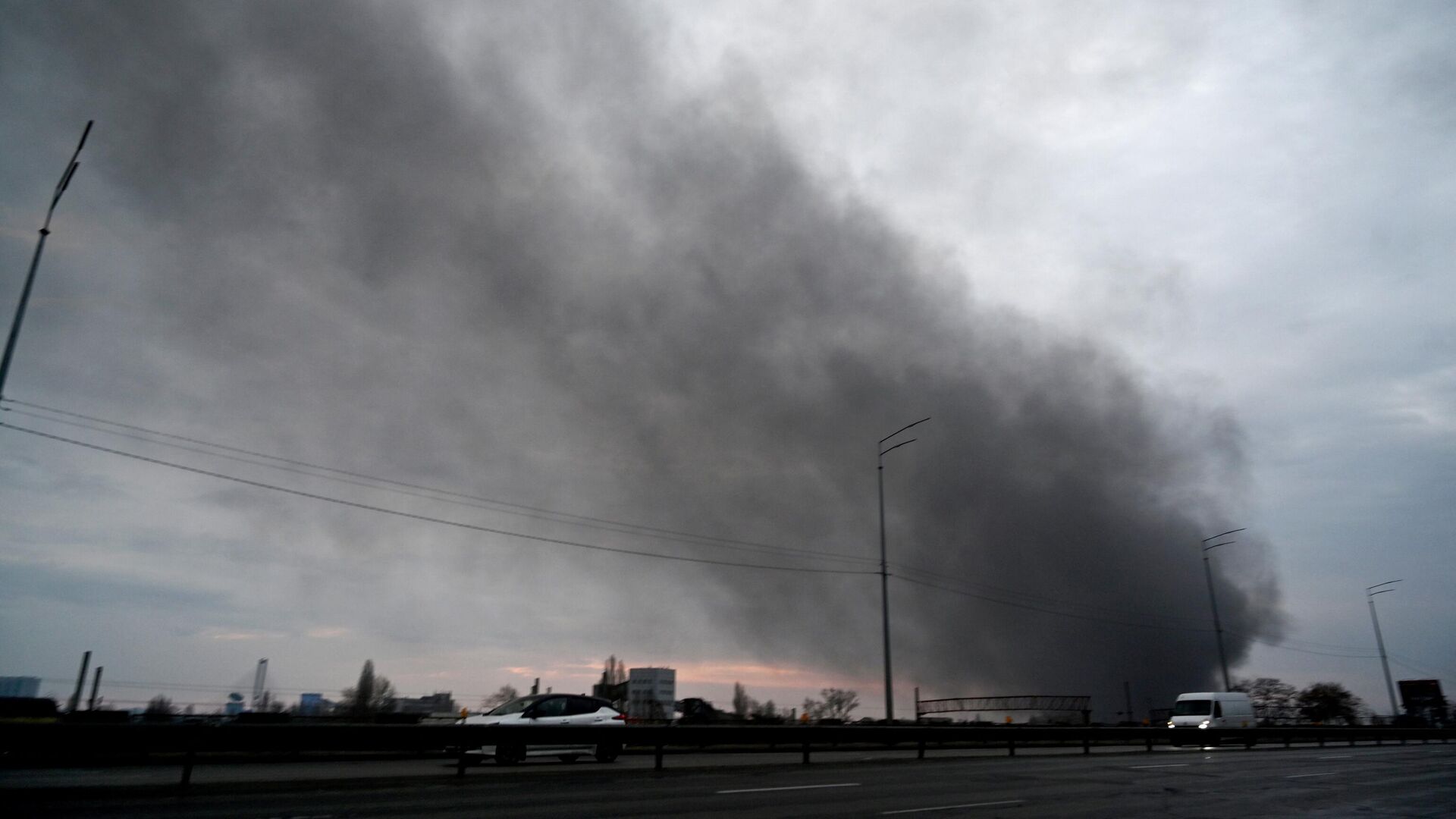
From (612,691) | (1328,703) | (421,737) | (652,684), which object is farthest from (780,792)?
(1328,703)

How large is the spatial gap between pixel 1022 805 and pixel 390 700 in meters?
54.8

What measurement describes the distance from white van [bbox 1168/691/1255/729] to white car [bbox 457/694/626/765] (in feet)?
104

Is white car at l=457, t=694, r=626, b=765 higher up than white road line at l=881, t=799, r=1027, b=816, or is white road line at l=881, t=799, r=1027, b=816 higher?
white car at l=457, t=694, r=626, b=765

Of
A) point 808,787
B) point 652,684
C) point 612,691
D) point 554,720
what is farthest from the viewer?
point 652,684

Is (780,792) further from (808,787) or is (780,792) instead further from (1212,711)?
(1212,711)

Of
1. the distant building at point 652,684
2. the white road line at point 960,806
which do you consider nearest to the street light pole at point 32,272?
the white road line at point 960,806

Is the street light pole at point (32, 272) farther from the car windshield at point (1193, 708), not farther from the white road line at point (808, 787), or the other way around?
the car windshield at point (1193, 708)

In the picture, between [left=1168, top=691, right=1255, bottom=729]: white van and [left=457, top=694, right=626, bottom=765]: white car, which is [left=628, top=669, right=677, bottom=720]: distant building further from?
[left=457, top=694, right=626, bottom=765]: white car

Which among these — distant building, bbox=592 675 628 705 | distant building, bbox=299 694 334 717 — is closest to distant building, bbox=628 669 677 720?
distant building, bbox=592 675 628 705

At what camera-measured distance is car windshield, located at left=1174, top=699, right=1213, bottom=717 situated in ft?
140

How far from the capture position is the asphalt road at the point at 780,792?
39.3ft

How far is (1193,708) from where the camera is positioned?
43.2 meters

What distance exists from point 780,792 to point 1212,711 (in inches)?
1478

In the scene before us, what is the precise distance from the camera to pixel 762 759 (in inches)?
979
